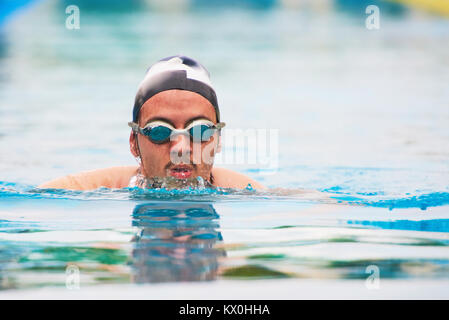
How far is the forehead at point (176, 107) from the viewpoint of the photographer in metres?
5.26

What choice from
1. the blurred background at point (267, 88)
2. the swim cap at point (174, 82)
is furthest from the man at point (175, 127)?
the blurred background at point (267, 88)

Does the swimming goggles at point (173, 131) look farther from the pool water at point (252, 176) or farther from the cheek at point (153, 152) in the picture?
the pool water at point (252, 176)

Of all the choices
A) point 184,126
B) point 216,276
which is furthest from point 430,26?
point 216,276

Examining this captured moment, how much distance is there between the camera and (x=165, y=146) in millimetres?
5176

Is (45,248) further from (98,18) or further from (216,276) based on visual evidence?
(98,18)

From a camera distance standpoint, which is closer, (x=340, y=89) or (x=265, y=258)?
(x=265, y=258)

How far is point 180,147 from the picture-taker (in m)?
5.12

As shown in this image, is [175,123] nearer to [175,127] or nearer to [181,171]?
[175,127]

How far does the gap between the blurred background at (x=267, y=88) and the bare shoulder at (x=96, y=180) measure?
1.29m

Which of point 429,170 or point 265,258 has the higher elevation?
point 429,170

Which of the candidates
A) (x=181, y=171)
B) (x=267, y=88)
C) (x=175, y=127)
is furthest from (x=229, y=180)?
(x=267, y=88)

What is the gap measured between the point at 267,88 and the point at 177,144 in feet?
26.0
